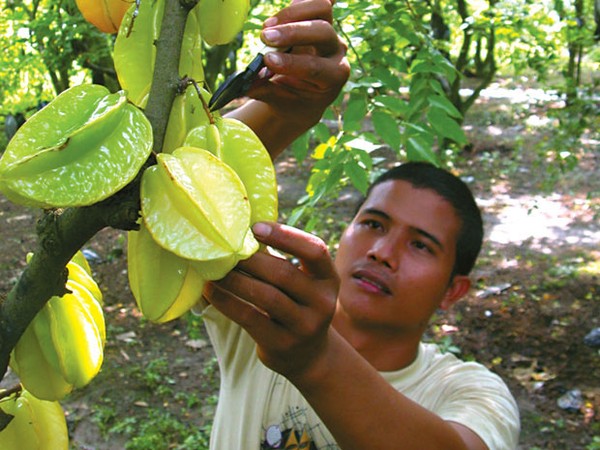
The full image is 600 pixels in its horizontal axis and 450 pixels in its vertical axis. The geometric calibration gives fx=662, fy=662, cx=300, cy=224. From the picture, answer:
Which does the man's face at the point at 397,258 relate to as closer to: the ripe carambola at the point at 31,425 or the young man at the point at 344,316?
the young man at the point at 344,316

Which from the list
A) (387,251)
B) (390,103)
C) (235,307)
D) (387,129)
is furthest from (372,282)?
(235,307)

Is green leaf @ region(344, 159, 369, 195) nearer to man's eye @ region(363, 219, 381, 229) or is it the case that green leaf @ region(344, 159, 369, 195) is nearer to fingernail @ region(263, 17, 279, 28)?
man's eye @ region(363, 219, 381, 229)

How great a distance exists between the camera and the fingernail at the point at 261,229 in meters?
0.82

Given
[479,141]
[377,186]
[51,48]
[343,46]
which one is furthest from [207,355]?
[479,141]

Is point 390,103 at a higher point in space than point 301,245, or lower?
lower

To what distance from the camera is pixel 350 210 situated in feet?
21.3

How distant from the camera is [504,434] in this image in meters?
1.61

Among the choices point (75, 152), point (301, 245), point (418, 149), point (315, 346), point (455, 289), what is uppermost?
point (75, 152)

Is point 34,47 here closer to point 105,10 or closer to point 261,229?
point 105,10

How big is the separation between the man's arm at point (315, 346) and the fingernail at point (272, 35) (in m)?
0.33

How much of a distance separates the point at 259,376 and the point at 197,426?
202 centimetres

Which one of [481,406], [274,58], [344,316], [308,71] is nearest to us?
[274,58]

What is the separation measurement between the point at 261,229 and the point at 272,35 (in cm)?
37

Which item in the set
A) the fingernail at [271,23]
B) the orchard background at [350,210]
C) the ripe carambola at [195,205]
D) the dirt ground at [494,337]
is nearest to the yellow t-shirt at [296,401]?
the orchard background at [350,210]
